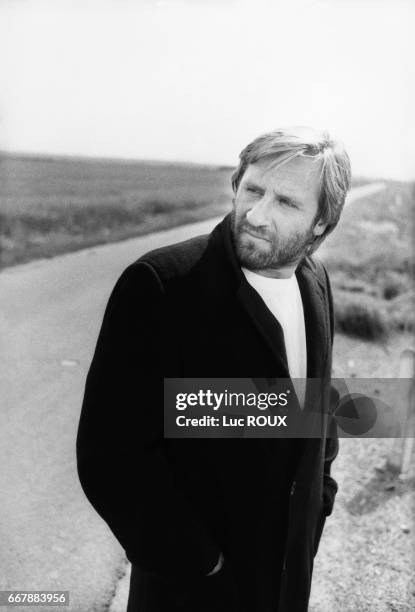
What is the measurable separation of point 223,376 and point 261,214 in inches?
13.3

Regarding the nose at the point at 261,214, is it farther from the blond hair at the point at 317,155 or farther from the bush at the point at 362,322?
the bush at the point at 362,322

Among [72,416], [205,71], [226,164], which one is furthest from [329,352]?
[72,416]

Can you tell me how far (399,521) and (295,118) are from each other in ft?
6.00

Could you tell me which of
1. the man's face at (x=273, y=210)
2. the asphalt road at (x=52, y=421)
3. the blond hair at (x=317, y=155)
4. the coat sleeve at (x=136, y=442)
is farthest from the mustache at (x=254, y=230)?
the asphalt road at (x=52, y=421)

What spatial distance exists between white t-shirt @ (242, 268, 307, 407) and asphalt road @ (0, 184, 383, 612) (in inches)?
50.8

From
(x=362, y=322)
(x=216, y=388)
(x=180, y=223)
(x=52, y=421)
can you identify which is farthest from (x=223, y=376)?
(x=362, y=322)

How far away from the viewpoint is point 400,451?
309cm

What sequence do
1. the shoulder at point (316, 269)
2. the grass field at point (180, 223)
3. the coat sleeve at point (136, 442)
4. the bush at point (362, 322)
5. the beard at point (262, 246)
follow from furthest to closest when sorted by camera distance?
the bush at point (362, 322), the grass field at point (180, 223), the shoulder at point (316, 269), the beard at point (262, 246), the coat sleeve at point (136, 442)

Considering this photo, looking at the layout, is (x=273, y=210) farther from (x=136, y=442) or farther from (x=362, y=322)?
(x=362, y=322)

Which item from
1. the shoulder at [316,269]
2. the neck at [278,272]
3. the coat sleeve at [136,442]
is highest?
the neck at [278,272]

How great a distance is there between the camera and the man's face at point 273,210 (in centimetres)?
118

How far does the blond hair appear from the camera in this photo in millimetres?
1160

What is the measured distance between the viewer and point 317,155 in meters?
1.18

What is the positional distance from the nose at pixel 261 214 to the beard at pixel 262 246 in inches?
0.5
